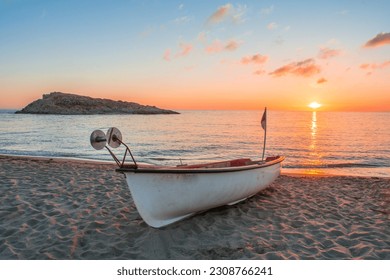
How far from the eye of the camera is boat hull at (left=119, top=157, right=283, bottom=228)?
5.36 metres

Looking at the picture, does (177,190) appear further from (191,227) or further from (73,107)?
(73,107)

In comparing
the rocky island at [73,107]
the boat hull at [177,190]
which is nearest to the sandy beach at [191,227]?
the boat hull at [177,190]

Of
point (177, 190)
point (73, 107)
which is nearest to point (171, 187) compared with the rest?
point (177, 190)

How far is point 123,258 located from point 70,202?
10.3 feet

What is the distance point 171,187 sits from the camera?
550cm

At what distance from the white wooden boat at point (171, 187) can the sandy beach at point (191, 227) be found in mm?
314

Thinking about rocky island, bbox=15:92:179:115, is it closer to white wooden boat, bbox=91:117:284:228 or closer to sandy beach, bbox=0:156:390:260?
sandy beach, bbox=0:156:390:260

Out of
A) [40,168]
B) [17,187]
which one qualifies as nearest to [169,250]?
[17,187]

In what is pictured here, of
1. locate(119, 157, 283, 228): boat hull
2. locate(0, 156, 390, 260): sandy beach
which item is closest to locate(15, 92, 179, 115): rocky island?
locate(0, 156, 390, 260): sandy beach

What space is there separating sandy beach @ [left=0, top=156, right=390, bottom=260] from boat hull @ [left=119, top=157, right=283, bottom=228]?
310 millimetres

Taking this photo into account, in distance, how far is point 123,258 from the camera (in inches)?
187

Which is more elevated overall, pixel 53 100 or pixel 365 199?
pixel 53 100

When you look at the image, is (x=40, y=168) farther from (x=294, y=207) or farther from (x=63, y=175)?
(x=294, y=207)

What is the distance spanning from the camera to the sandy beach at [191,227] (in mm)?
4957
